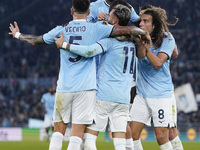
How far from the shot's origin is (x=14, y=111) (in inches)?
989

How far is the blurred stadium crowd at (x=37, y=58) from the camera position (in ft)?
80.6

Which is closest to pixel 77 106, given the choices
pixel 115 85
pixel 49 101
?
pixel 115 85

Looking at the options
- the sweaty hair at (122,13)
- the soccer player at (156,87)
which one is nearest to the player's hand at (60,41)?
the sweaty hair at (122,13)

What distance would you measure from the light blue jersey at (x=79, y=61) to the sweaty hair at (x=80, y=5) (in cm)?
14

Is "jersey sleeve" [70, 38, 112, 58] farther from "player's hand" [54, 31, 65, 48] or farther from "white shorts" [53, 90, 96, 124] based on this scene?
"white shorts" [53, 90, 96, 124]

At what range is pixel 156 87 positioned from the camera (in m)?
6.76

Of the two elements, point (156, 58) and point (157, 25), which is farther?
point (157, 25)

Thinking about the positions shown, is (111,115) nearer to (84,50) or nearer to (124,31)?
(84,50)

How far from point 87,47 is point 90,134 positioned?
1147 mm

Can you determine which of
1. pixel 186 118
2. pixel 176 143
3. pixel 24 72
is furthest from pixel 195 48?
pixel 176 143

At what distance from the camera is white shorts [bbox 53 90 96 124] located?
5.80m

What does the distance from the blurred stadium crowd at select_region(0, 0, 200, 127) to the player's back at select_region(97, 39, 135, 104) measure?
53.7 ft

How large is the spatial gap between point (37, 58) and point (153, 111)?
22715 mm

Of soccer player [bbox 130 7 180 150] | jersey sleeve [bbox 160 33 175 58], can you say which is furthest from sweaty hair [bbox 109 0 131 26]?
jersey sleeve [bbox 160 33 175 58]
